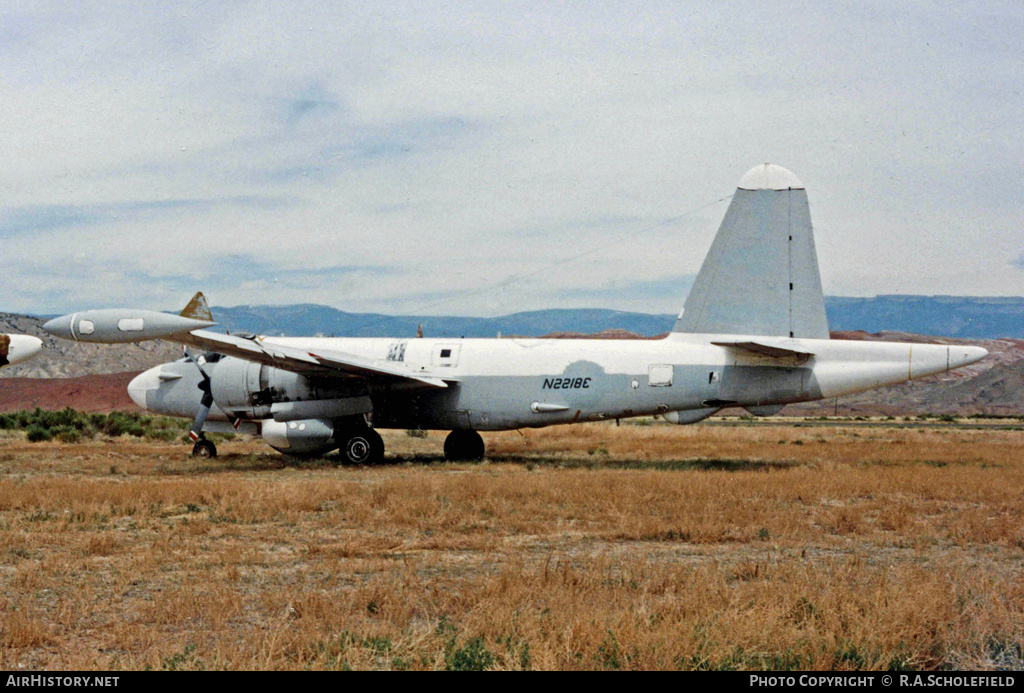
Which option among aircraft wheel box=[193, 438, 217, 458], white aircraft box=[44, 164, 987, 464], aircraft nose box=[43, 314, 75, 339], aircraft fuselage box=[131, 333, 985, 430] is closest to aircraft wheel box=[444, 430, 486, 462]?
white aircraft box=[44, 164, 987, 464]

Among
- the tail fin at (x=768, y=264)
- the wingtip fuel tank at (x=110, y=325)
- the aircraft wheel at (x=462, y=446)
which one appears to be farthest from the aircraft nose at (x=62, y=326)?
the tail fin at (x=768, y=264)

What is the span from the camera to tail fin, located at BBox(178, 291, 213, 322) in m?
21.5

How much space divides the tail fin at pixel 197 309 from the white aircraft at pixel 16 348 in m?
3.34

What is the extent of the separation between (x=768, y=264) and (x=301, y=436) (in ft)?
41.4

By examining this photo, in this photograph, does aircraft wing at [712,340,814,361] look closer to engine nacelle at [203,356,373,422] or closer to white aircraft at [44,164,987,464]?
white aircraft at [44,164,987,464]

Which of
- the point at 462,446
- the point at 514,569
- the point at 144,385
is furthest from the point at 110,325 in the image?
the point at 514,569

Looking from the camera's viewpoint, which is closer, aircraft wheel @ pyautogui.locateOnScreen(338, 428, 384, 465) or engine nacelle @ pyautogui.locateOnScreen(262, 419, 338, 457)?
engine nacelle @ pyautogui.locateOnScreen(262, 419, 338, 457)

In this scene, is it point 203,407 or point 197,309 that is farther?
point 203,407

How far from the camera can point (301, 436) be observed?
896 inches

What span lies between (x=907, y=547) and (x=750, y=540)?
2.02 meters

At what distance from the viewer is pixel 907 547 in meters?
11.6

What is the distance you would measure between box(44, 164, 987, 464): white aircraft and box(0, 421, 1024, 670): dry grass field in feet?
7.47

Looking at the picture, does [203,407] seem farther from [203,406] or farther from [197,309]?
[197,309]

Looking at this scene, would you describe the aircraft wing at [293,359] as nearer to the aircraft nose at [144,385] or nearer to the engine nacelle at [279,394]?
the engine nacelle at [279,394]
